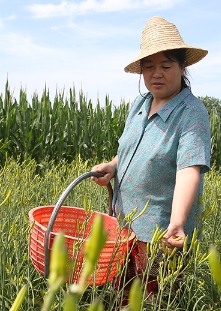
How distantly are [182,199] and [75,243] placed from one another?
54cm

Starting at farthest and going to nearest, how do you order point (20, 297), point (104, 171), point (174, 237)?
point (104, 171) → point (174, 237) → point (20, 297)

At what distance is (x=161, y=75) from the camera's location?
1974mm

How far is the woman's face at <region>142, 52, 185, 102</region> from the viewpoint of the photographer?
6.50 feet

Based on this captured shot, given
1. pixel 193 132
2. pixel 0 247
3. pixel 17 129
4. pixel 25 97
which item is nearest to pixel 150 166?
pixel 193 132

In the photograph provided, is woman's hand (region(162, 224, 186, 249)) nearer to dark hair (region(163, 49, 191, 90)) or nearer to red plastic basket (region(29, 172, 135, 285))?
red plastic basket (region(29, 172, 135, 285))

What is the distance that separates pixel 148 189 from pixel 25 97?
4.92 meters

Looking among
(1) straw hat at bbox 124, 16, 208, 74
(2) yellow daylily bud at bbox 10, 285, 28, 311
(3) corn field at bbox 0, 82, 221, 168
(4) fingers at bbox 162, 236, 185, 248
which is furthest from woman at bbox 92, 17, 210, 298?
(3) corn field at bbox 0, 82, 221, 168

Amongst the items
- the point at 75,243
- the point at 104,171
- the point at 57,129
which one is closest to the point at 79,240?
the point at 75,243

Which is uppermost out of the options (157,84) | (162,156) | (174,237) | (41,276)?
(157,84)

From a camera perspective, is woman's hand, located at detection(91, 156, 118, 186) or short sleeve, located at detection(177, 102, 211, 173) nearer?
short sleeve, located at detection(177, 102, 211, 173)

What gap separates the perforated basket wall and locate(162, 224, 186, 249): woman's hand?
121 mm

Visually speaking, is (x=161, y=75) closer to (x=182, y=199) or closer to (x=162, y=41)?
(x=162, y=41)

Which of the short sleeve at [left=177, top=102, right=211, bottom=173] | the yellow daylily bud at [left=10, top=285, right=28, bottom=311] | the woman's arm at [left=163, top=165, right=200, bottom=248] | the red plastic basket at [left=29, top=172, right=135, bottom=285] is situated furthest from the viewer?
the short sleeve at [left=177, top=102, right=211, bottom=173]

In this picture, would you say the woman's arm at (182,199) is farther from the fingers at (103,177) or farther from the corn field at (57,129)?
the corn field at (57,129)
